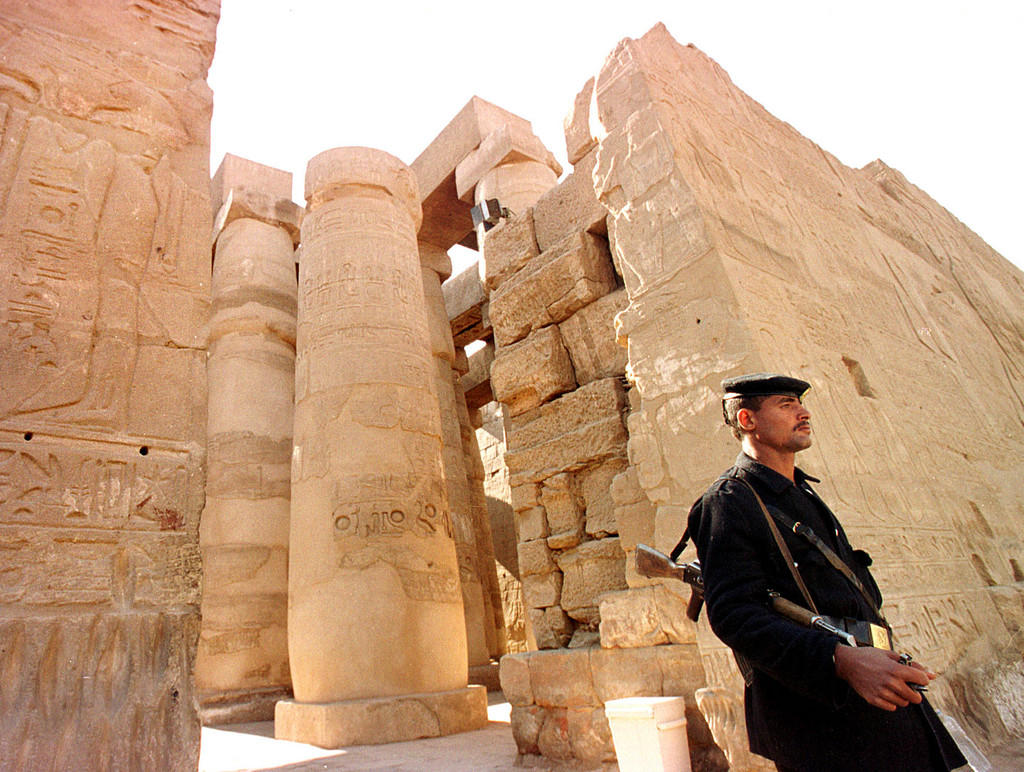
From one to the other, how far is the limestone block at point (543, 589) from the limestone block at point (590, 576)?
0.06 meters

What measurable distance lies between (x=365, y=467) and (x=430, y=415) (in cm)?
81

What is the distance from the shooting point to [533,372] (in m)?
4.83

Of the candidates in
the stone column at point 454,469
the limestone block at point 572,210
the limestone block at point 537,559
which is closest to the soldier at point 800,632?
the limestone block at point 537,559

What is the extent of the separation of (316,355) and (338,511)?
56.6 inches

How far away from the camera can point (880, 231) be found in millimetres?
5285

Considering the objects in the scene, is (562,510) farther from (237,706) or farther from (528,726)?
(237,706)

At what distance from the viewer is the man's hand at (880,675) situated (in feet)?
3.81

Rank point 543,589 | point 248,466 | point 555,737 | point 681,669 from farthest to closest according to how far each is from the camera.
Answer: point 248,466 → point 543,589 → point 555,737 → point 681,669

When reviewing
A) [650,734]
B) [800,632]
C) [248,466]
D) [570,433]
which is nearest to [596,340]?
[570,433]

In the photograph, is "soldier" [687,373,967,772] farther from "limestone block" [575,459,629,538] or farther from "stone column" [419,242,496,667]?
"stone column" [419,242,496,667]

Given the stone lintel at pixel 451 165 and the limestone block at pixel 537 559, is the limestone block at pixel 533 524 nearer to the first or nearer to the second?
the limestone block at pixel 537 559

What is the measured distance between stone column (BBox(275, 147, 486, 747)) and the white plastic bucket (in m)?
2.18

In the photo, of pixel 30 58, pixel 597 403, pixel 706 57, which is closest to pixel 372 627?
pixel 597 403

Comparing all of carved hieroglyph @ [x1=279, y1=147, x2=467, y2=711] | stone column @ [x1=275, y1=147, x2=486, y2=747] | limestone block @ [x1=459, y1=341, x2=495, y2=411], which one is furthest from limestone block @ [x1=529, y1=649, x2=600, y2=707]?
limestone block @ [x1=459, y1=341, x2=495, y2=411]
